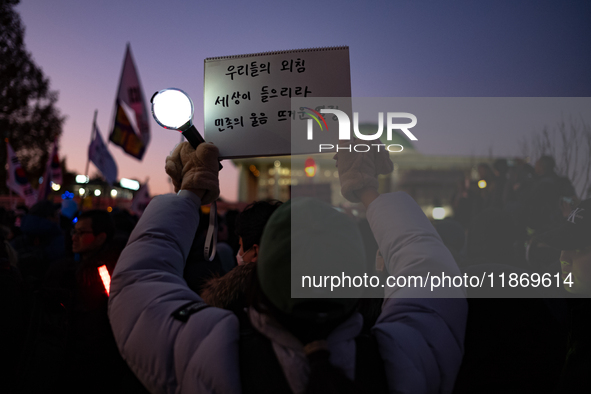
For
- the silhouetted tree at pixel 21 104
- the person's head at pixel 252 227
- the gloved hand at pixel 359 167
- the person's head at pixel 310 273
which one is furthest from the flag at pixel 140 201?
the silhouetted tree at pixel 21 104

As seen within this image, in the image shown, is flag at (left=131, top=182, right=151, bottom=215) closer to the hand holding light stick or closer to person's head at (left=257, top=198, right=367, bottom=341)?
the hand holding light stick

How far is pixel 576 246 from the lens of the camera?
5.50ft

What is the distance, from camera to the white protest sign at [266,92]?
65.4 inches

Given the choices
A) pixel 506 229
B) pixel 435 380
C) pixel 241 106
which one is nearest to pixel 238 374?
pixel 435 380

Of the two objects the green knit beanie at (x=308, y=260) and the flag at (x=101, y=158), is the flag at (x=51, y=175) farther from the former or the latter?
the green knit beanie at (x=308, y=260)

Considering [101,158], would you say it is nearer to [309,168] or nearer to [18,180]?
[18,180]

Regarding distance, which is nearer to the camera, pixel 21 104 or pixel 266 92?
pixel 266 92

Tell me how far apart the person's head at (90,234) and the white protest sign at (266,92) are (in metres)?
1.79

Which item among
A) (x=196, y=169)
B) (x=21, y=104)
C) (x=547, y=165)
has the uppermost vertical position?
(x=21, y=104)

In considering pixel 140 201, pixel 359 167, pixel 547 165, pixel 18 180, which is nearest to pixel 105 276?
pixel 359 167

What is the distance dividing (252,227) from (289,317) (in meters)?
1.17

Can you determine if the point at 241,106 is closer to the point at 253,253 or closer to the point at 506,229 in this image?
the point at 253,253

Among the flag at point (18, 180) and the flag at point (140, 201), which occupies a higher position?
the flag at point (18, 180)

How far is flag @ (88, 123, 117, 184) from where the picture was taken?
25.1ft
